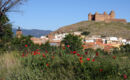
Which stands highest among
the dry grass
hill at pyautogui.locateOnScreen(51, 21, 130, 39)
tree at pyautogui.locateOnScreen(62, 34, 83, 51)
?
hill at pyautogui.locateOnScreen(51, 21, 130, 39)

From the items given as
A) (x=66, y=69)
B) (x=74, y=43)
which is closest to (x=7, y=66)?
(x=66, y=69)

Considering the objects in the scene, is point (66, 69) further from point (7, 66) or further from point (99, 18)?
point (99, 18)

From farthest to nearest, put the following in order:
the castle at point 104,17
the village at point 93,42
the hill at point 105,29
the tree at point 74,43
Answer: the castle at point 104,17
the hill at point 105,29
the village at point 93,42
the tree at point 74,43

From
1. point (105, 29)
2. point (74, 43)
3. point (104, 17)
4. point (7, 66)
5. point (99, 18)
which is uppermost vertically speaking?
point (104, 17)

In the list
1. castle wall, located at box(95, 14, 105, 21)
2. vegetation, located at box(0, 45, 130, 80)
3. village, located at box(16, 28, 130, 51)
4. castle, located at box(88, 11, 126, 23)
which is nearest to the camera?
vegetation, located at box(0, 45, 130, 80)

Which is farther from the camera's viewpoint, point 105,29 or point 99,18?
point 99,18

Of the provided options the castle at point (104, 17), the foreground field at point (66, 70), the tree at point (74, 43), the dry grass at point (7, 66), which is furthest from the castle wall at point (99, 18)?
the foreground field at point (66, 70)

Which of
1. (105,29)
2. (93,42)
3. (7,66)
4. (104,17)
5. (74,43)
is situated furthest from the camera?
(104,17)

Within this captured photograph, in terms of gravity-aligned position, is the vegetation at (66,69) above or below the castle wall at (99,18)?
below

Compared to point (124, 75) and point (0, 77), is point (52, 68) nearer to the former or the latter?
point (0, 77)

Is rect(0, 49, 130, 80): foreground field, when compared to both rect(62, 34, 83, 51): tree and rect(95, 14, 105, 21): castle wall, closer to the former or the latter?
rect(62, 34, 83, 51): tree

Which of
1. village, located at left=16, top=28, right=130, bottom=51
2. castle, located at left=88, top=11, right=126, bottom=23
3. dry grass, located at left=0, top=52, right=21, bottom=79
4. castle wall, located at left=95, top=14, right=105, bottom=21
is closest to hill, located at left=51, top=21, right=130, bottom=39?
castle wall, located at left=95, top=14, right=105, bottom=21

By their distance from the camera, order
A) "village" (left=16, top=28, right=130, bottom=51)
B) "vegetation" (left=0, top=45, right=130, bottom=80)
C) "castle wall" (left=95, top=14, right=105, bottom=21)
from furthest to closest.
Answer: "castle wall" (left=95, top=14, right=105, bottom=21)
"village" (left=16, top=28, right=130, bottom=51)
"vegetation" (left=0, top=45, right=130, bottom=80)

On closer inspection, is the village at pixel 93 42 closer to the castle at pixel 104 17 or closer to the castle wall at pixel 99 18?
the castle wall at pixel 99 18
